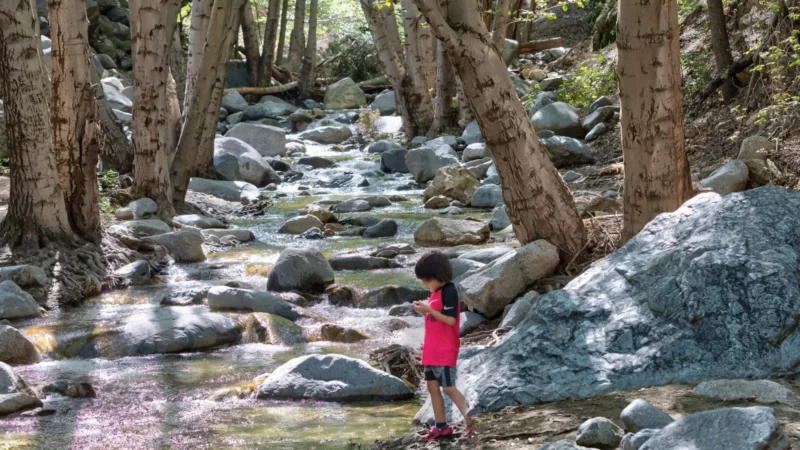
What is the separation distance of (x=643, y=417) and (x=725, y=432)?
0.54 metres

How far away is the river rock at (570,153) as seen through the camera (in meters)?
14.2

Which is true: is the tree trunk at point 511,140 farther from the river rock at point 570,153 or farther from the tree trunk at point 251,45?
the tree trunk at point 251,45

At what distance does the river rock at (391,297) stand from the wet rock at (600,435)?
14.7 feet

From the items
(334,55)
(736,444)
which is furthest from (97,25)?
(736,444)

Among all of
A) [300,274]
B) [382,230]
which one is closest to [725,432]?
[300,274]

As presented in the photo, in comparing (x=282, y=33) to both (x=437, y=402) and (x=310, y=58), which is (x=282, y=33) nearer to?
(x=310, y=58)

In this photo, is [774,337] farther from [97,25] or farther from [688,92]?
[97,25]

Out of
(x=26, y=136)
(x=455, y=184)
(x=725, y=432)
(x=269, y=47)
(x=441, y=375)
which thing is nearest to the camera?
(x=725, y=432)

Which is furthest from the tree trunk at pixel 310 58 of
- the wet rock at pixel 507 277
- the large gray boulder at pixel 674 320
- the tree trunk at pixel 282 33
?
the large gray boulder at pixel 674 320

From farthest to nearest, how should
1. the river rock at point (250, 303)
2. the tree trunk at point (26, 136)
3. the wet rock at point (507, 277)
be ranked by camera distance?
the tree trunk at point (26, 136), the river rock at point (250, 303), the wet rock at point (507, 277)

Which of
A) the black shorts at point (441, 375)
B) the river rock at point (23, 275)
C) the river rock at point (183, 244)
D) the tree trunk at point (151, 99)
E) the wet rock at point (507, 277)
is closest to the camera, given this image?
the black shorts at point (441, 375)

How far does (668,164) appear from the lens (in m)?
6.85

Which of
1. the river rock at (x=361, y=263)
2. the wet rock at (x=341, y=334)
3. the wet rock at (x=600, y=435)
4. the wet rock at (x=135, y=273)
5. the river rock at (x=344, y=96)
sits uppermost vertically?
the river rock at (x=344, y=96)

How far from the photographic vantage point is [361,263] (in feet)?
31.4
